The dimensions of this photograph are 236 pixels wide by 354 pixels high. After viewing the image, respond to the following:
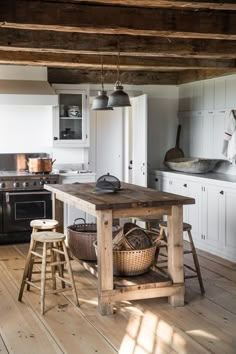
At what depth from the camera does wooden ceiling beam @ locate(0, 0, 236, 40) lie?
157 inches

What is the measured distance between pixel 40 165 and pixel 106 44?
234cm

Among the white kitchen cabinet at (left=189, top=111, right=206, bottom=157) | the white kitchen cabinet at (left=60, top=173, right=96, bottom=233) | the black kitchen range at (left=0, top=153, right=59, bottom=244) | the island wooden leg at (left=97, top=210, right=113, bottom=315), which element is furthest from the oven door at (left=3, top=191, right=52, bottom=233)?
the island wooden leg at (left=97, top=210, right=113, bottom=315)

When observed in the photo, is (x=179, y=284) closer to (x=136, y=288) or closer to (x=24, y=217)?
(x=136, y=288)

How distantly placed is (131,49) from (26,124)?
2.64 m

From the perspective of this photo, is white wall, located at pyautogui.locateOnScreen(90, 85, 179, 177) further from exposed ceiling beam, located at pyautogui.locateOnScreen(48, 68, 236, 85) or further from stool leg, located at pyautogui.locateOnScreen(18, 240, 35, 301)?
stool leg, located at pyautogui.locateOnScreen(18, 240, 35, 301)

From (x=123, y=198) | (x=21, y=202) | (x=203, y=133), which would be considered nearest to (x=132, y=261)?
(x=123, y=198)

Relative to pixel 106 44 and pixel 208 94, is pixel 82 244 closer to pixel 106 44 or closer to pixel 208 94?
pixel 106 44

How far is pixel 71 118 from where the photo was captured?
7.48 m

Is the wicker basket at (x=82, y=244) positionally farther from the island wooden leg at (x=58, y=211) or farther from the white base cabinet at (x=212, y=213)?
the white base cabinet at (x=212, y=213)

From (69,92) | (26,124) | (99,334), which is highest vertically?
(69,92)

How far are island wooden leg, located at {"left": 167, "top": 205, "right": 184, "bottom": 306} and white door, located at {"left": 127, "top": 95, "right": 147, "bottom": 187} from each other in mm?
3060

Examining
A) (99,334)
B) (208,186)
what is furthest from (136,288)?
(208,186)

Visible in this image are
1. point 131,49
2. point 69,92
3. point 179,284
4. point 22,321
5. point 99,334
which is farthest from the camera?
point 69,92

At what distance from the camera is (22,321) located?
13.8 ft
